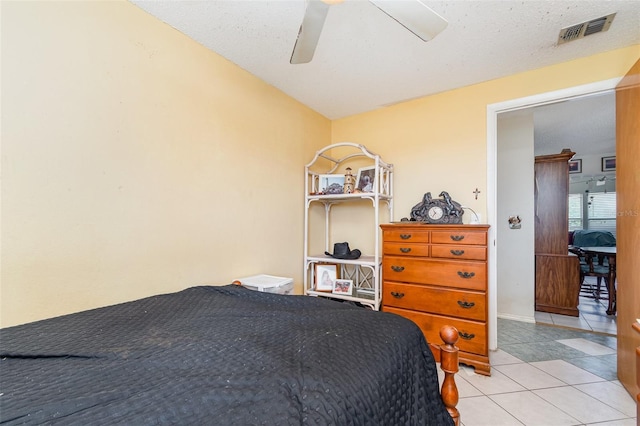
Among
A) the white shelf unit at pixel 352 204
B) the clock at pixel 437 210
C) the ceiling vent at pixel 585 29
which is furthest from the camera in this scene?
the white shelf unit at pixel 352 204

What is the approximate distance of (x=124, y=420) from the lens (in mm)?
522

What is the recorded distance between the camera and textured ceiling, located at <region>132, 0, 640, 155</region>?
1.59 m

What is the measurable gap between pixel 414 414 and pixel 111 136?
1897 millimetres

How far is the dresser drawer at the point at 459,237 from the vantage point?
2027 millimetres

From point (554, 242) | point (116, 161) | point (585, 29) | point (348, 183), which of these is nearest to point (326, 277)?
point (348, 183)

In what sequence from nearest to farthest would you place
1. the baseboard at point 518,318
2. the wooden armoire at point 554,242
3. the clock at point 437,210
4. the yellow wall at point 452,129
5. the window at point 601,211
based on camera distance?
the yellow wall at point 452,129 < the clock at point 437,210 < the baseboard at point 518,318 < the wooden armoire at point 554,242 < the window at point 601,211

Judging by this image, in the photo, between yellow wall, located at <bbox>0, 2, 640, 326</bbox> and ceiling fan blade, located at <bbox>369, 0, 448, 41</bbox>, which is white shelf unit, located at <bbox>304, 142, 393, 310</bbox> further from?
ceiling fan blade, located at <bbox>369, 0, 448, 41</bbox>

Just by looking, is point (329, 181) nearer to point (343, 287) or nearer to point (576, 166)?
point (343, 287)

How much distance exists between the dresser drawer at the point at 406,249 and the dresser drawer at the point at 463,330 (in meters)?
0.48

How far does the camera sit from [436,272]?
217cm

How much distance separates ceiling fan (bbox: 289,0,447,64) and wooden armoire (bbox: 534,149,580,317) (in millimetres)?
3168

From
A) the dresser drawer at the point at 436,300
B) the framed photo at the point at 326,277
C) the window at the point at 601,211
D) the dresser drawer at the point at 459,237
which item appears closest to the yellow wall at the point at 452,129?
the dresser drawer at the point at 459,237

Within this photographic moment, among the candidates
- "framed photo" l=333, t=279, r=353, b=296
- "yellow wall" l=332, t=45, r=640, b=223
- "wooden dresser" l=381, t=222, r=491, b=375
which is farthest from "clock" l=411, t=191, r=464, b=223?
"framed photo" l=333, t=279, r=353, b=296

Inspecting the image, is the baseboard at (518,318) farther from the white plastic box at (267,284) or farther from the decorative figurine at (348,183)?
the white plastic box at (267,284)
